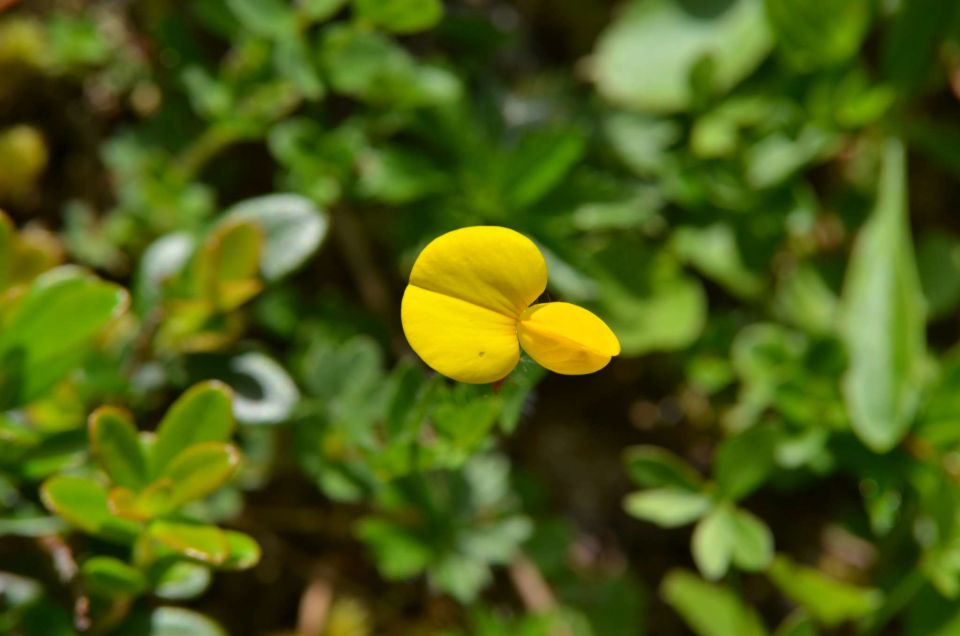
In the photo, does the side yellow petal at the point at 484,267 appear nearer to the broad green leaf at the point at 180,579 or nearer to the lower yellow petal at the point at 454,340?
the lower yellow petal at the point at 454,340

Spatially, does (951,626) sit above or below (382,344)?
below

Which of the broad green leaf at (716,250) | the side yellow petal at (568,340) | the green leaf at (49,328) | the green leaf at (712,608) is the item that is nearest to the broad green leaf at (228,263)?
the green leaf at (49,328)

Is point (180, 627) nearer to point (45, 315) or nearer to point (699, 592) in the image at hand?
point (45, 315)

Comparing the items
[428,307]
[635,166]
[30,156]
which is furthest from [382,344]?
[428,307]

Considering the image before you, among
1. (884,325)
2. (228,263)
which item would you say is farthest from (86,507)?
(884,325)

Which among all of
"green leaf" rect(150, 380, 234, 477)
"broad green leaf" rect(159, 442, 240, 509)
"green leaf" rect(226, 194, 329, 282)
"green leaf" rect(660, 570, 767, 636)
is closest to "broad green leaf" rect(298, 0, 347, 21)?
"green leaf" rect(226, 194, 329, 282)

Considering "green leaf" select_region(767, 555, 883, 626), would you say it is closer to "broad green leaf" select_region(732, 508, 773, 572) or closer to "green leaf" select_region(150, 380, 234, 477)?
"broad green leaf" select_region(732, 508, 773, 572)

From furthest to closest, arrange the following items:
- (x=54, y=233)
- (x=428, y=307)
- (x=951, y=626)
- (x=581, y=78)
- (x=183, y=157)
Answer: (x=581, y=78) < (x=54, y=233) < (x=183, y=157) < (x=951, y=626) < (x=428, y=307)
